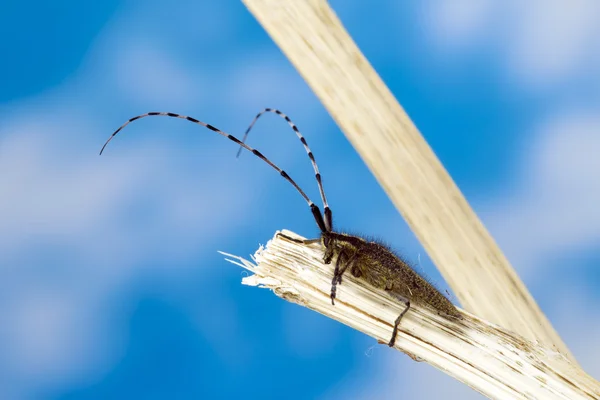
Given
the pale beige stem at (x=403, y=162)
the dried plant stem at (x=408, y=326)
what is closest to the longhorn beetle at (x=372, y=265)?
the dried plant stem at (x=408, y=326)

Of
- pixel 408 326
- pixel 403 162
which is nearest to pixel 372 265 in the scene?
pixel 408 326

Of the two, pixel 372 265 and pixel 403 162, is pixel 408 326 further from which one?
pixel 403 162

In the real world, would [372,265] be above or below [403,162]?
below

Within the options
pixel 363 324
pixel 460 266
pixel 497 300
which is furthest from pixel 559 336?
pixel 363 324

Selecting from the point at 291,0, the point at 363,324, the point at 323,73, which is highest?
the point at 291,0

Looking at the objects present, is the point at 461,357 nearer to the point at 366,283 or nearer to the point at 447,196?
the point at 366,283
